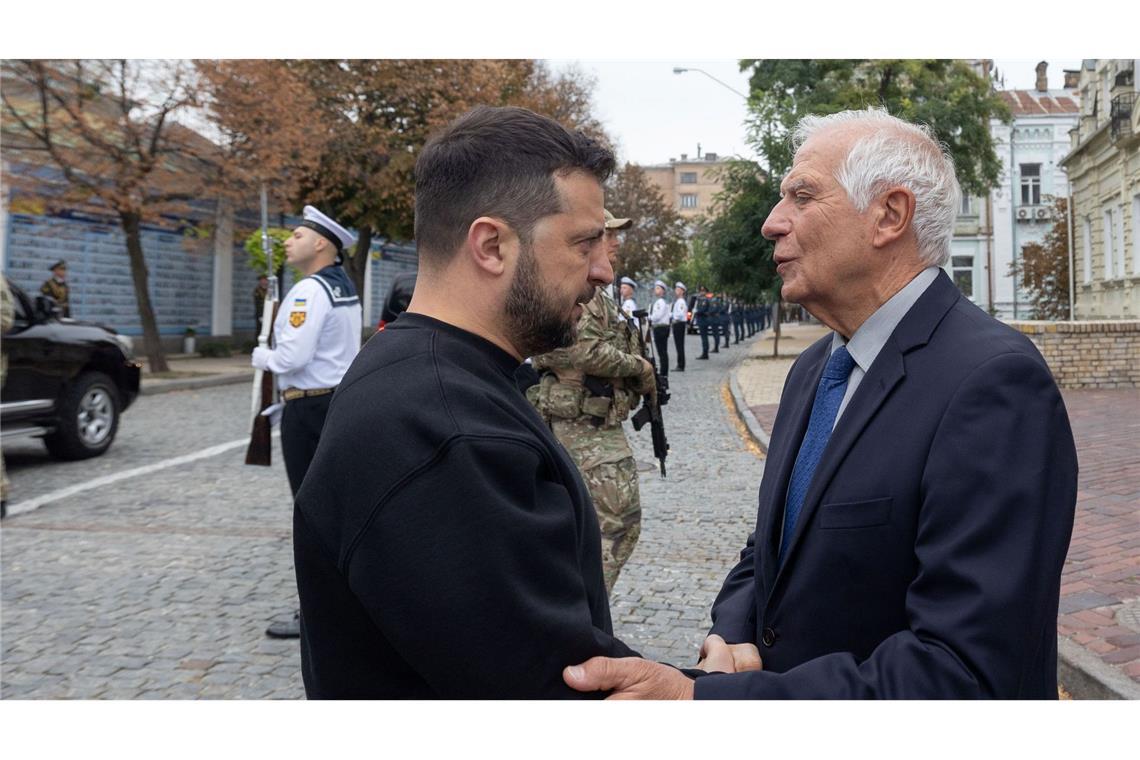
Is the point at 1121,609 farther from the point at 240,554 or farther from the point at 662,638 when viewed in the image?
the point at 240,554

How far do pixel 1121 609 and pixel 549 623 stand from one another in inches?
168

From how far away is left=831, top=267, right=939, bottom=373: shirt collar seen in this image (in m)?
1.96

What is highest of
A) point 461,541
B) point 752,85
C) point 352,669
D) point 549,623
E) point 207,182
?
point 752,85

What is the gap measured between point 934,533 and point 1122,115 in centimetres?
3159

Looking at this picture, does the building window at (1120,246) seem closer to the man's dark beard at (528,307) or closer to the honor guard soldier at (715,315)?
the honor guard soldier at (715,315)

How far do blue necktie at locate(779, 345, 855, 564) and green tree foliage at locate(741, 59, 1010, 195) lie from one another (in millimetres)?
20574

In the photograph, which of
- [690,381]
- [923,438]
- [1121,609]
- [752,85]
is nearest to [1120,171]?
[752,85]

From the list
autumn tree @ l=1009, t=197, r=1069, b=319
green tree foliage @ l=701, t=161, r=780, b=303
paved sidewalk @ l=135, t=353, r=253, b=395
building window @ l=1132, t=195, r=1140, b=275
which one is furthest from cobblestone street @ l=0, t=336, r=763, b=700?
autumn tree @ l=1009, t=197, r=1069, b=319

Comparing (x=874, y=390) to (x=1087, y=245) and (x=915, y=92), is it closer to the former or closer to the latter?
(x=915, y=92)

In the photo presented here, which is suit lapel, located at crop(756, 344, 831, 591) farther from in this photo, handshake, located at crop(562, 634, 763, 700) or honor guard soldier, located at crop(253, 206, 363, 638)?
honor guard soldier, located at crop(253, 206, 363, 638)

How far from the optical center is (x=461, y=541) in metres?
1.34

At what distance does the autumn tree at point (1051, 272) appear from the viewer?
35.6 meters

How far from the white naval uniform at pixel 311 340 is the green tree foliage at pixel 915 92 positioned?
58.4 ft

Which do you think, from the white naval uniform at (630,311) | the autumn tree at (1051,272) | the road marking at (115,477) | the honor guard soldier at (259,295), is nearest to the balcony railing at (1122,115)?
the autumn tree at (1051,272)
